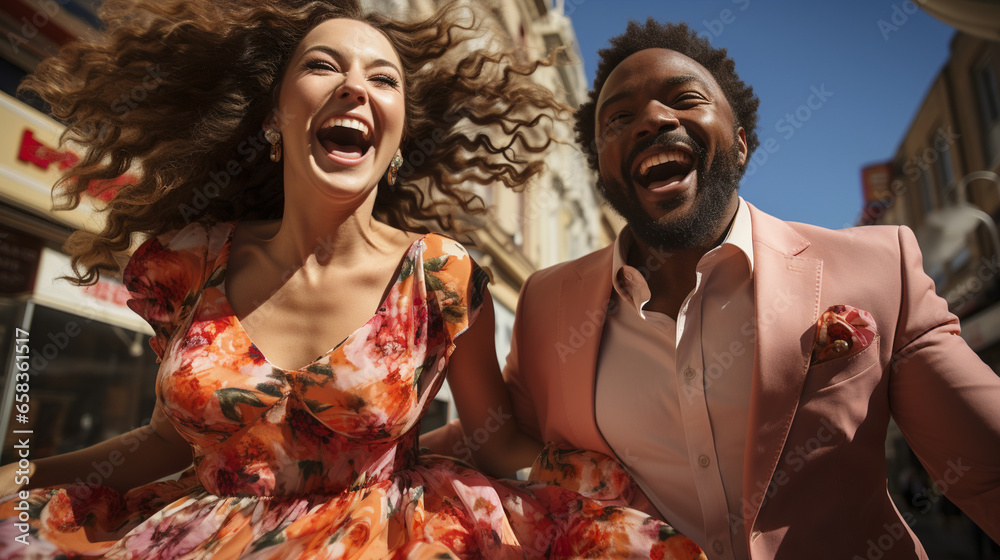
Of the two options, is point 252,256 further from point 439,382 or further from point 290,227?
point 439,382

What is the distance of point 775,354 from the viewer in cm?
183

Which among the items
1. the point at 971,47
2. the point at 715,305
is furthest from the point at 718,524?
the point at 971,47

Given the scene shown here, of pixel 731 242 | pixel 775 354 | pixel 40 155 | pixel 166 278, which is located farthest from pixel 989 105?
pixel 40 155

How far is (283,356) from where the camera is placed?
192 cm

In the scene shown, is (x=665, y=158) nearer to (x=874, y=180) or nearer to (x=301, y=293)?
(x=301, y=293)

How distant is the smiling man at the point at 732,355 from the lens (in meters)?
1.77

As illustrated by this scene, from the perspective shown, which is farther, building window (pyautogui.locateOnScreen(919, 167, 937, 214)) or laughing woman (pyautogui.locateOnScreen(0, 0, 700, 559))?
building window (pyautogui.locateOnScreen(919, 167, 937, 214))

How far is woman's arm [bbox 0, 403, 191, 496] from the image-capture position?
1757mm

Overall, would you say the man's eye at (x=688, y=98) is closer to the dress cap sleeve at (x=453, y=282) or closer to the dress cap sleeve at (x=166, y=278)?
the dress cap sleeve at (x=453, y=282)

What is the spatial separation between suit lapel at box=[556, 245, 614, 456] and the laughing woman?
5.6 inches

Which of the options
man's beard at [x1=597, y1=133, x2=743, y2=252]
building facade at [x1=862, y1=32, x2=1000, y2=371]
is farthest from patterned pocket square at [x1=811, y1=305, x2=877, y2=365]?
building facade at [x1=862, y1=32, x2=1000, y2=371]

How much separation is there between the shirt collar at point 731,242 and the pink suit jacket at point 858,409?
10 cm

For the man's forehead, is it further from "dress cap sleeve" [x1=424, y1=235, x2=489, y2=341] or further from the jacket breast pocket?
the jacket breast pocket

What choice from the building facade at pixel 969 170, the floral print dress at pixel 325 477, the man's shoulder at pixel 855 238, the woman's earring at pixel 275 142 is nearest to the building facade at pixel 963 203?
the building facade at pixel 969 170
